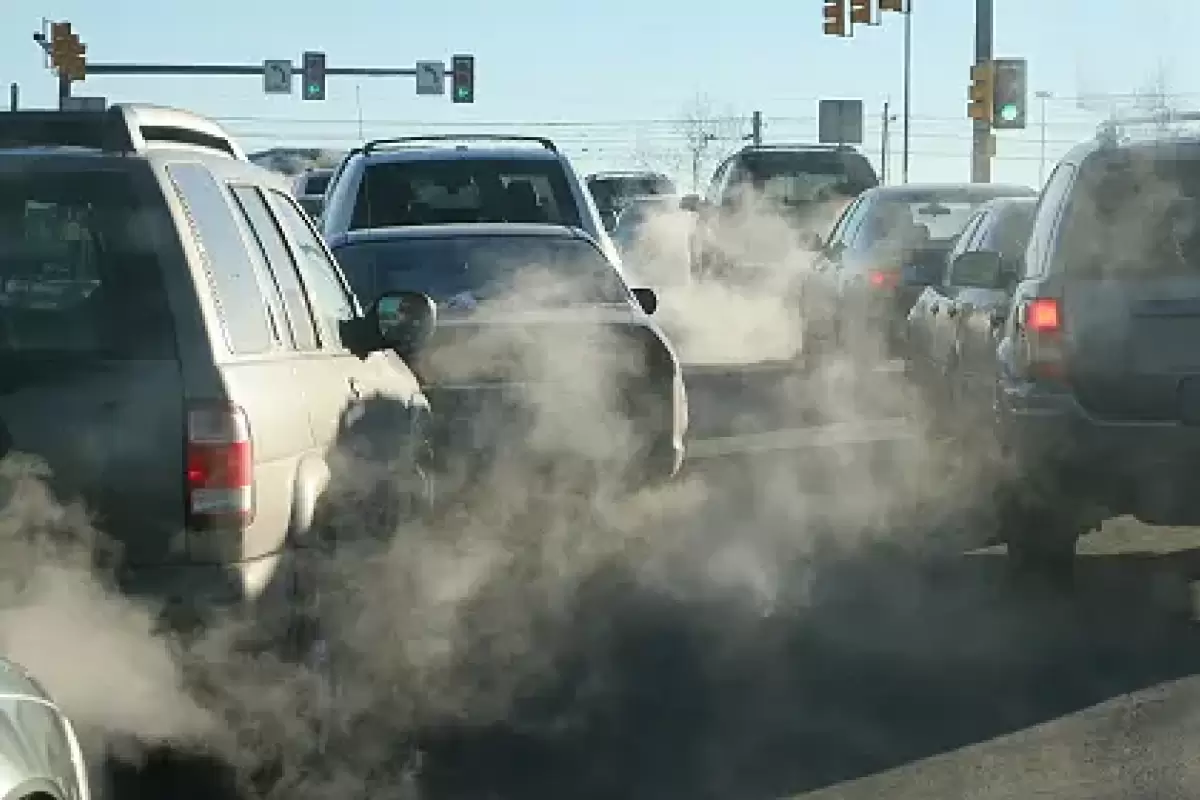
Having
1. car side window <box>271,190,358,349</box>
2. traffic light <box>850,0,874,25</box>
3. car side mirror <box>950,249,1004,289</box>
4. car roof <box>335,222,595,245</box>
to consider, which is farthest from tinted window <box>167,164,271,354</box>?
traffic light <box>850,0,874,25</box>

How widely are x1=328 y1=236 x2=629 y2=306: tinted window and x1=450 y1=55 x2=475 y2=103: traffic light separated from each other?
130 feet

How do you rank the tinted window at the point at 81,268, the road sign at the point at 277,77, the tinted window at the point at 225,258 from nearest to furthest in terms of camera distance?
the tinted window at the point at 81,268 < the tinted window at the point at 225,258 < the road sign at the point at 277,77

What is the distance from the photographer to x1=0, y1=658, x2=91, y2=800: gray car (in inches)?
149

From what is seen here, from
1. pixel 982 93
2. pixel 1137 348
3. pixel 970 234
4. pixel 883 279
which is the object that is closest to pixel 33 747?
pixel 1137 348

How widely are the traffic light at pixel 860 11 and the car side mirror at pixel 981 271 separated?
26.5m

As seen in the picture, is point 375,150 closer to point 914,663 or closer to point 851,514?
point 851,514

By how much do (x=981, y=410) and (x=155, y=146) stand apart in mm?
5587

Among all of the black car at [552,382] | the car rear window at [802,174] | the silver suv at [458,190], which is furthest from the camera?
the car rear window at [802,174]

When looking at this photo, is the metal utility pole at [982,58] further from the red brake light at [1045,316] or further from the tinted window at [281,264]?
the tinted window at [281,264]

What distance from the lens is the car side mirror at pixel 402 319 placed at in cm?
721

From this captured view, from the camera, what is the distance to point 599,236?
13422mm

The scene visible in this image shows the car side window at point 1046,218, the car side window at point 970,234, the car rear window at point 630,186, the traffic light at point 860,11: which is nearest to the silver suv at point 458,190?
the car side window at point 970,234

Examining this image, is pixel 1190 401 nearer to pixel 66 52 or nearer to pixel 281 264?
pixel 281 264

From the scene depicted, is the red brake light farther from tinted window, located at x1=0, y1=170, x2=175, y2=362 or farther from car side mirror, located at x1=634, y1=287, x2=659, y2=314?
tinted window, located at x1=0, y1=170, x2=175, y2=362
